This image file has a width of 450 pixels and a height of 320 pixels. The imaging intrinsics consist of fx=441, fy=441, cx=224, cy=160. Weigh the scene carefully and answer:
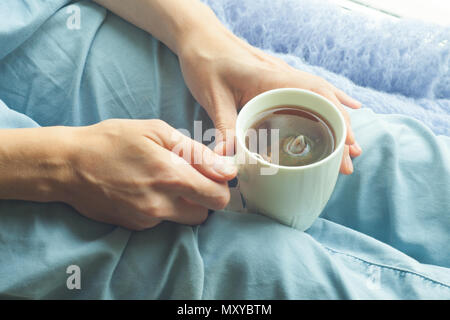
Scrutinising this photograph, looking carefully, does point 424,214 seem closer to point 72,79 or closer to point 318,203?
point 318,203

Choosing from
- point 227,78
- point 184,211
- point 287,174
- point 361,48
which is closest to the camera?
point 287,174

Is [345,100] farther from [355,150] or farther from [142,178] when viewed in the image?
[142,178]

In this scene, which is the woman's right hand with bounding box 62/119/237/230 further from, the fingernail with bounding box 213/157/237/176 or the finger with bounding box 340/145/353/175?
the finger with bounding box 340/145/353/175

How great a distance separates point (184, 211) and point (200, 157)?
7 centimetres

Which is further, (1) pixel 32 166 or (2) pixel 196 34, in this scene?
(2) pixel 196 34

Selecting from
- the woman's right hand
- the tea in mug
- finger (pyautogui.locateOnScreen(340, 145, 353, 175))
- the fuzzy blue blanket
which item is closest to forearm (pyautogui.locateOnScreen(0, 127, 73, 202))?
the woman's right hand

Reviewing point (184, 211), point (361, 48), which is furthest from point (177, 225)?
point (361, 48)

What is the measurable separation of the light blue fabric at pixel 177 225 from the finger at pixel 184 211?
0.05 ft

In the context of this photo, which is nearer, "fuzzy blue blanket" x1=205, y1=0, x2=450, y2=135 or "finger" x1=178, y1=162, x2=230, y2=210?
"finger" x1=178, y1=162, x2=230, y2=210

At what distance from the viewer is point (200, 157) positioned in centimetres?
52

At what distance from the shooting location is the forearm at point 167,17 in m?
0.71

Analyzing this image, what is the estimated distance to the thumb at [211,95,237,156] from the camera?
0.56 m
